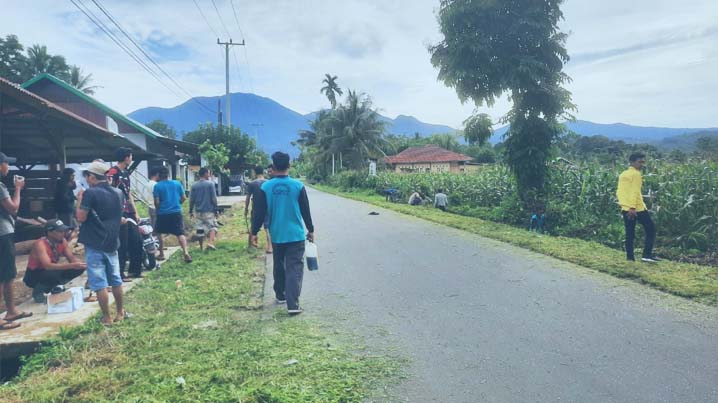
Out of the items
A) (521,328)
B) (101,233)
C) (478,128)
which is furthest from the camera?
(478,128)

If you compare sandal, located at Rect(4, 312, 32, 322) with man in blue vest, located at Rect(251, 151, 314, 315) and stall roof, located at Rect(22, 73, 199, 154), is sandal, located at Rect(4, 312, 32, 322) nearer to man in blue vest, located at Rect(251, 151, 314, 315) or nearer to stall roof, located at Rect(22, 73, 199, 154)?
man in blue vest, located at Rect(251, 151, 314, 315)

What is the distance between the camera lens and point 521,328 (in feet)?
16.6

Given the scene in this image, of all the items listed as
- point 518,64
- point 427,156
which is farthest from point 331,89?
point 518,64

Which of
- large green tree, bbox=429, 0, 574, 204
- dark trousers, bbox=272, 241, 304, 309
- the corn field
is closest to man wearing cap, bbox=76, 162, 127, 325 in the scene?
dark trousers, bbox=272, 241, 304, 309

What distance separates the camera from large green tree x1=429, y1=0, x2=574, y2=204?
14.7 meters

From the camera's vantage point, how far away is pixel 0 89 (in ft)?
25.8

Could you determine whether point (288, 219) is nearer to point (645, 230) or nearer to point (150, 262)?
point (150, 262)

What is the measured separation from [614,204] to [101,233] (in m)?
12.0

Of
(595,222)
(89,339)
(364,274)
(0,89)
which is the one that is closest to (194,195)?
(0,89)

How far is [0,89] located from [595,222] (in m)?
13.1

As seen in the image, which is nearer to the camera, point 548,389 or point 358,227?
point 548,389

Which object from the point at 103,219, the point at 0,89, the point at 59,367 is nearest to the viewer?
the point at 59,367

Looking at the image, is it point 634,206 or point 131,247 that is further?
point 634,206

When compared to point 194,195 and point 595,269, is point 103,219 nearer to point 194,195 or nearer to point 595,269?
point 194,195
